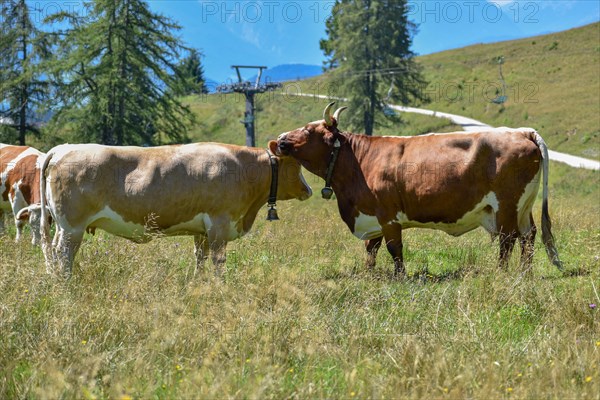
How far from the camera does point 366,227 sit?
8.70 metres

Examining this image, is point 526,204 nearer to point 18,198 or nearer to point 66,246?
point 66,246

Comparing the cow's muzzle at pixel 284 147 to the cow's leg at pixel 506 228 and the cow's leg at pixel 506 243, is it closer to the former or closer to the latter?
the cow's leg at pixel 506 228

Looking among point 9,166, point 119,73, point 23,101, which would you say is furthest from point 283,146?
point 23,101

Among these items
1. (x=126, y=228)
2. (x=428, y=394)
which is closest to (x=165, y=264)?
(x=126, y=228)

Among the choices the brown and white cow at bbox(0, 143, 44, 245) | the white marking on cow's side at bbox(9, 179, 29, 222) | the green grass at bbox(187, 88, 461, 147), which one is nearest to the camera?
the brown and white cow at bbox(0, 143, 44, 245)

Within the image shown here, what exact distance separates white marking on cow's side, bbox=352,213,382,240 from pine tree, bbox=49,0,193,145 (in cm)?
2294

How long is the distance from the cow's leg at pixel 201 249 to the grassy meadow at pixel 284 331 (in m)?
0.19

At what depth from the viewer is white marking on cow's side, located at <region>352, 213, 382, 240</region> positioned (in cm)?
862

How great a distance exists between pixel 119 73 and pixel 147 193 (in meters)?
25.0

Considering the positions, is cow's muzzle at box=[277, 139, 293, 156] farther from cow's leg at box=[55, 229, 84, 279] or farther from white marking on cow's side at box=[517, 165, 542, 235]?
white marking on cow's side at box=[517, 165, 542, 235]

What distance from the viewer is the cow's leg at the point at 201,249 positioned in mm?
7705

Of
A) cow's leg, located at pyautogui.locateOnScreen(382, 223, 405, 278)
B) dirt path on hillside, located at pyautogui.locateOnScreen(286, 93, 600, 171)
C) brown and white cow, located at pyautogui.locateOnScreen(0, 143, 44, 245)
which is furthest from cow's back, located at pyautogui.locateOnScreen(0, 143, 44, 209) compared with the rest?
dirt path on hillside, located at pyautogui.locateOnScreen(286, 93, 600, 171)

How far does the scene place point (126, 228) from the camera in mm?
7445

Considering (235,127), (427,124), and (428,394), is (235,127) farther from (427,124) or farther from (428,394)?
(428,394)
